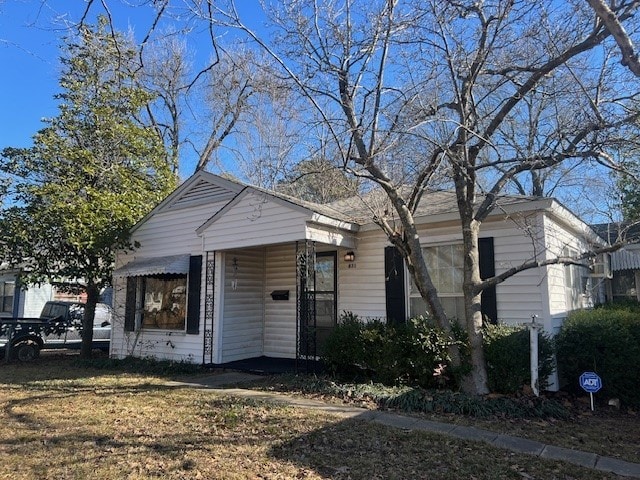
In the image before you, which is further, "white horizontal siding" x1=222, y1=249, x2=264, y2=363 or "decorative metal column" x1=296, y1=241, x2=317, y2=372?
"white horizontal siding" x1=222, y1=249, x2=264, y2=363

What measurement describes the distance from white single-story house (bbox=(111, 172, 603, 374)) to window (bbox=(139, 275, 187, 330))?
25 millimetres

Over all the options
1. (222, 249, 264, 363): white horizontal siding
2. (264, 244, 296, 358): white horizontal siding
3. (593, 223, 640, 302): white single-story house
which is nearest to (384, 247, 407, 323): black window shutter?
(264, 244, 296, 358): white horizontal siding

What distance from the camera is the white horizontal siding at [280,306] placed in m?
10.5

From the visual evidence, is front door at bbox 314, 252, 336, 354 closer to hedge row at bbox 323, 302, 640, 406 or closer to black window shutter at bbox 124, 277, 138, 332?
hedge row at bbox 323, 302, 640, 406

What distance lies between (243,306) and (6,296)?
50.7 feet

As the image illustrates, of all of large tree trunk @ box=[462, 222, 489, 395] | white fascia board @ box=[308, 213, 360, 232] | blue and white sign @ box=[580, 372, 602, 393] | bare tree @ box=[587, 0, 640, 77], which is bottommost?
blue and white sign @ box=[580, 372, 602, 393]

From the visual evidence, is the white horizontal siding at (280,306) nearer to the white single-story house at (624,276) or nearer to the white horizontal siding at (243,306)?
the white horizontal siding at (243,306)

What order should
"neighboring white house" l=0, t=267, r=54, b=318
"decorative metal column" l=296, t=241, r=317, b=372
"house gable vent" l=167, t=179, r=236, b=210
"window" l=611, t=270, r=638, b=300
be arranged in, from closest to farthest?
"decorative metal column" l=296, t=241, r=317, b=372 < "house gable vent" l=167, t=179, r=236, b=210 < "window" l=611, t=270, r=638, b=300 < "neighboring white house" l=0, t=267, r=54, b=318

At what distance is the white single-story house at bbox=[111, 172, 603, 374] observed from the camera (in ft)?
25.2

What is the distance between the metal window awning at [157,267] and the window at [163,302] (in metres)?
0.49

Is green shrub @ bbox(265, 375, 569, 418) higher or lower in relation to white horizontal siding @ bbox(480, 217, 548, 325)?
lower

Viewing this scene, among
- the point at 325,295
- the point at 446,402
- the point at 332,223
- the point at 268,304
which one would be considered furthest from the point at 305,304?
the point at 446,402

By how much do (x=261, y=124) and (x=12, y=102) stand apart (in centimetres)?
685

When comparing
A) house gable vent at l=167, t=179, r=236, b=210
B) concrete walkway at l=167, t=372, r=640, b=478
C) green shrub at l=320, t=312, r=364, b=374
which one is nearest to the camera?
concrete walkway at l=167, t=372, r=640, b=478
